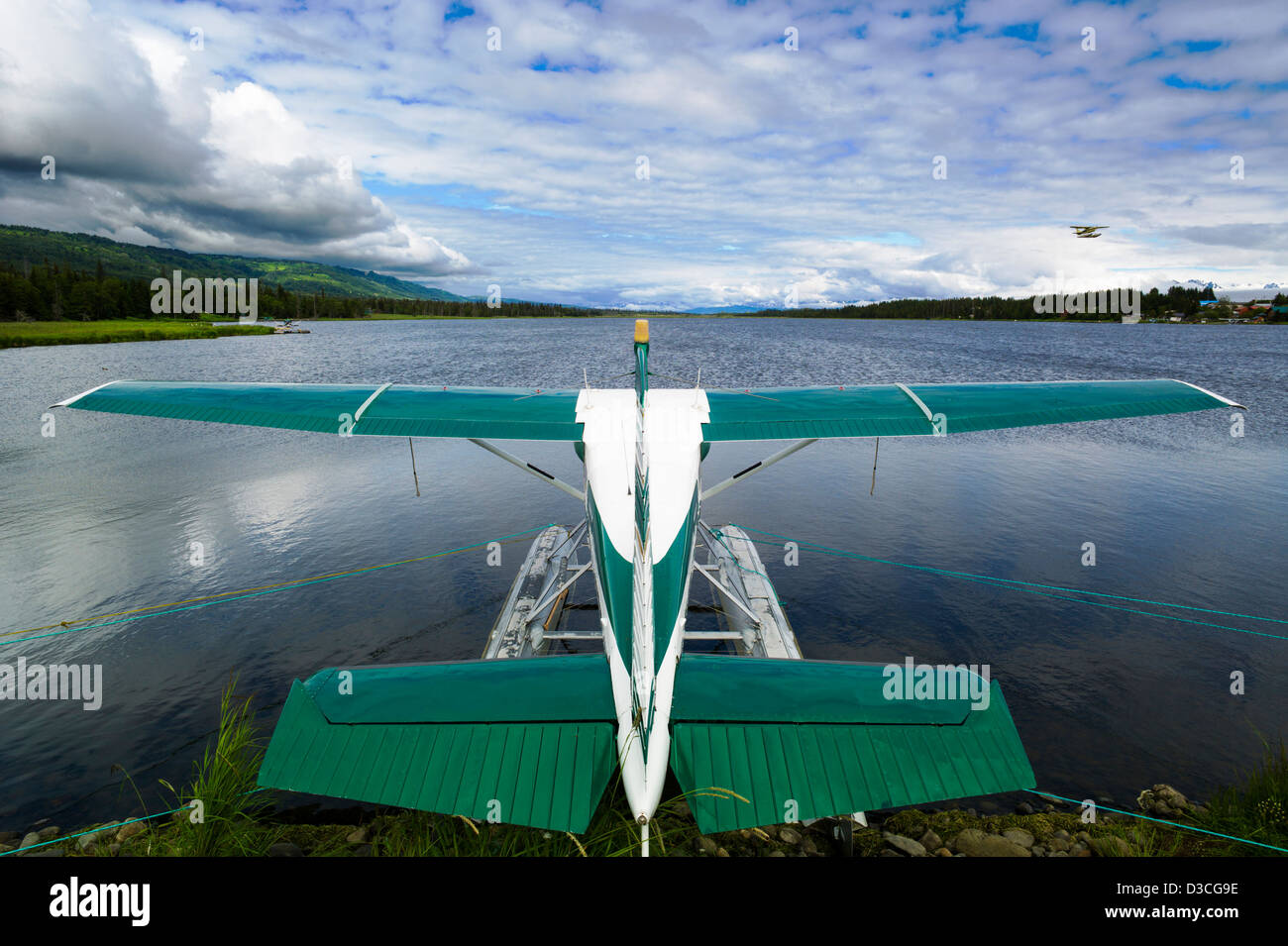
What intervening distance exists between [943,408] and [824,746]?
5191 millimetres

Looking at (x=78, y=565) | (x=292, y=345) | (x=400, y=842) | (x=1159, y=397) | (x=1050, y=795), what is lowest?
(x=1050, y=795)

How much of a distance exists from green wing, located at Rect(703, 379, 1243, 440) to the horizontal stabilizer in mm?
4021

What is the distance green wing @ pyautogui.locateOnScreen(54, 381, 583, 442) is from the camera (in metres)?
6.85

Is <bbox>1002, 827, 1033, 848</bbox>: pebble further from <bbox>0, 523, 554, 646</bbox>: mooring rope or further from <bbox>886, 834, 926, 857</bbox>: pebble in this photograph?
<bbox>0, 523, 554, 646</bbox>: mooring rope

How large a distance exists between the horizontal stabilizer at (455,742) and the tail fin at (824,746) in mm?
614

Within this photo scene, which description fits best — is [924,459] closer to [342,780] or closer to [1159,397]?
[1159,397]

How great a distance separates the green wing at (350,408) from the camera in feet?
22.5

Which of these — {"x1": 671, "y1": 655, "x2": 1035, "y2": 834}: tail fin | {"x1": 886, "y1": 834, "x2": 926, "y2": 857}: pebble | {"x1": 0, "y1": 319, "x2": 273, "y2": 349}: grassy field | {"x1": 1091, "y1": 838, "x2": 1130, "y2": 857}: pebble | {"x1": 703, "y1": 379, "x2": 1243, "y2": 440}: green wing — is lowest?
{"x1": 886, "y1": 834, "x2": 926, "y2": 857}: pebble

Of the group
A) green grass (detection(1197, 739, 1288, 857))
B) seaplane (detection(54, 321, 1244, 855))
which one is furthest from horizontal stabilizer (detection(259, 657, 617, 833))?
green grass (detection(1197, 739, 1288, 857))

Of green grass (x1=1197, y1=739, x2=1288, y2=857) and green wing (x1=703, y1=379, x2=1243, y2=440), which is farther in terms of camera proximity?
green wing (x1=703, y1=379, x2=1243, y2=440)

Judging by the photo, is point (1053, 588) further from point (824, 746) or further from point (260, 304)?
point (260, 304)

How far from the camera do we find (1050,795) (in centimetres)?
522
